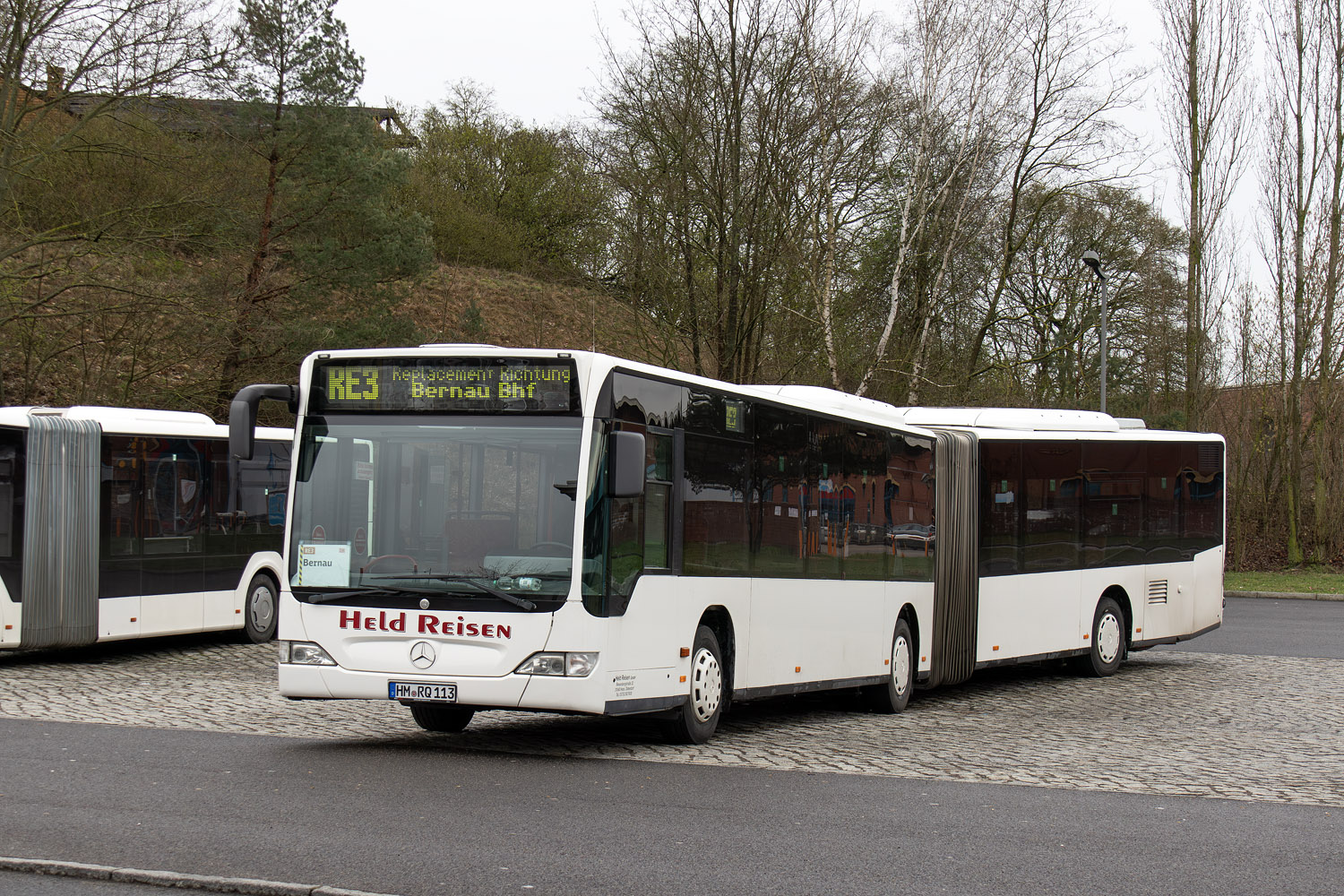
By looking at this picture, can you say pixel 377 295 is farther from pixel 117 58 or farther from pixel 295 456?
pixel 295 456

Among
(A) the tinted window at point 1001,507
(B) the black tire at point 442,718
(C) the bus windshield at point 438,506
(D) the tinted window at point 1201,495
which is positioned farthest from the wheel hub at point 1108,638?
(C) the bus windshield at point 438,506

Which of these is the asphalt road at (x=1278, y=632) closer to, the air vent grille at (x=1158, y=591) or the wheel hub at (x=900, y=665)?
the air vent grille at (x=1158, y=591)

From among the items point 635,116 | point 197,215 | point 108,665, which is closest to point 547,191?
point 635,116

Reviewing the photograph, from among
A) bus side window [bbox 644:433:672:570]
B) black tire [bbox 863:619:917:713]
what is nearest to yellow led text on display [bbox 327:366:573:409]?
bus side window [bbox 644:433:672:570]

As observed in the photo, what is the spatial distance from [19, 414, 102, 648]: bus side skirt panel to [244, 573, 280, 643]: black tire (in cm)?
322

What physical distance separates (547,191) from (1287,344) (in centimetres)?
3690

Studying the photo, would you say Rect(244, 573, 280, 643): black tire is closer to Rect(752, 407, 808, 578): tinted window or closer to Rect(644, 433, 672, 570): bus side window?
Rect(752, 407, 808, 578): tinted window

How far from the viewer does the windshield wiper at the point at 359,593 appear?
9922 mm

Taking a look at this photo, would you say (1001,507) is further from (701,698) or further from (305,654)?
(305,654)

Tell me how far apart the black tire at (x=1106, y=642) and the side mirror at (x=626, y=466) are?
9.79 m

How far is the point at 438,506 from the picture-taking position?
9.98 meters

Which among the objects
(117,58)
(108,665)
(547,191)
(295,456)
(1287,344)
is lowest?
(108,665)

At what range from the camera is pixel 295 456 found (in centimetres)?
1049

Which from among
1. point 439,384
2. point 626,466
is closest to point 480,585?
point 626,466
